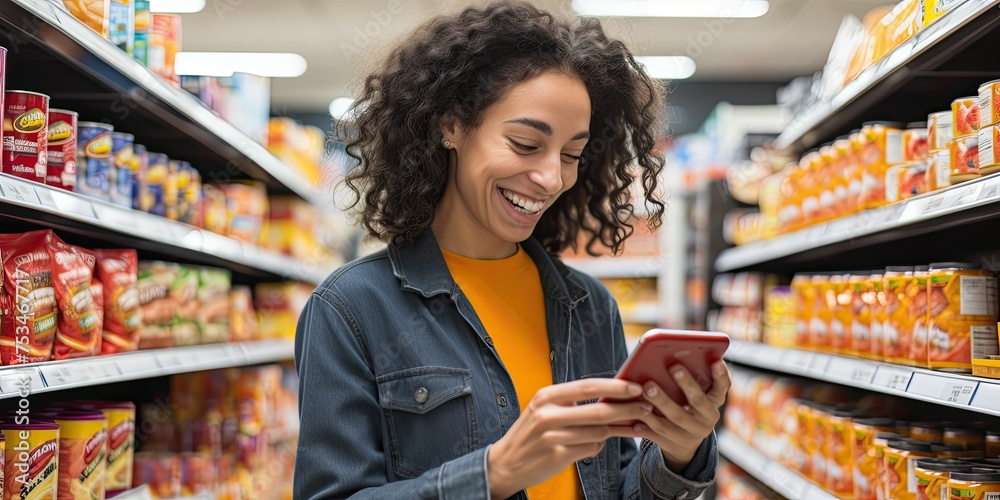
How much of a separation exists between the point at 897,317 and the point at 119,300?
6.57 feet

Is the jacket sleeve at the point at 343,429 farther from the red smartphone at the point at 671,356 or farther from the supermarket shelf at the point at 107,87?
the supermarket shelf at the point at 107,87

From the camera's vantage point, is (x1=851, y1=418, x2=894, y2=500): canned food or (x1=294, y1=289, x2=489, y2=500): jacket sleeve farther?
(x1=851, y1=418, x2=894, y2=500): canned food

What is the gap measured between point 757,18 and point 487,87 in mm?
6522

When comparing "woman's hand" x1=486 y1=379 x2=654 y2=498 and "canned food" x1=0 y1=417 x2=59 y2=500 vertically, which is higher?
"woman's hand" x1=486 y1=379 x2=654 y2=498

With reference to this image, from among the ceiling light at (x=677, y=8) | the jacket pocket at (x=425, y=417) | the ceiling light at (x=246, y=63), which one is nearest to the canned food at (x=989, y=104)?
the jacket pocket at (x=425, y=417)

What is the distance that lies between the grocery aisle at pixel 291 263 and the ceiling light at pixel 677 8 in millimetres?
2727

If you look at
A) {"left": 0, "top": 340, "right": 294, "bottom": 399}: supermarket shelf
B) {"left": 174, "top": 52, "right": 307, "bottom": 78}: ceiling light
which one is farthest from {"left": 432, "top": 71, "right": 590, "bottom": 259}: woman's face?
{"left": 174, "top": 52, "right": 307, "bottom": 78}: ceiling light

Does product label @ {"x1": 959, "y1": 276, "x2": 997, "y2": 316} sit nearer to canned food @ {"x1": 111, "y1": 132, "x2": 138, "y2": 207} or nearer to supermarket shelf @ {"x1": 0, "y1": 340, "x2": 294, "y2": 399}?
supermarket shelf @ {"x1": 0, "y1": 340, "x2": 294, "y2": 399}

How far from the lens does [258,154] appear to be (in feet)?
11.6

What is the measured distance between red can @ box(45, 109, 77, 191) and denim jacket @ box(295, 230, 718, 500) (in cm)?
78

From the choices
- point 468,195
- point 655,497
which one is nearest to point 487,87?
point 468,195

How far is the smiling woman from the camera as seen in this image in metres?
1.37

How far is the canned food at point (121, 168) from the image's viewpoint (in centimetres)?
234

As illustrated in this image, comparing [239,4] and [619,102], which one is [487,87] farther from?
[239,4]
